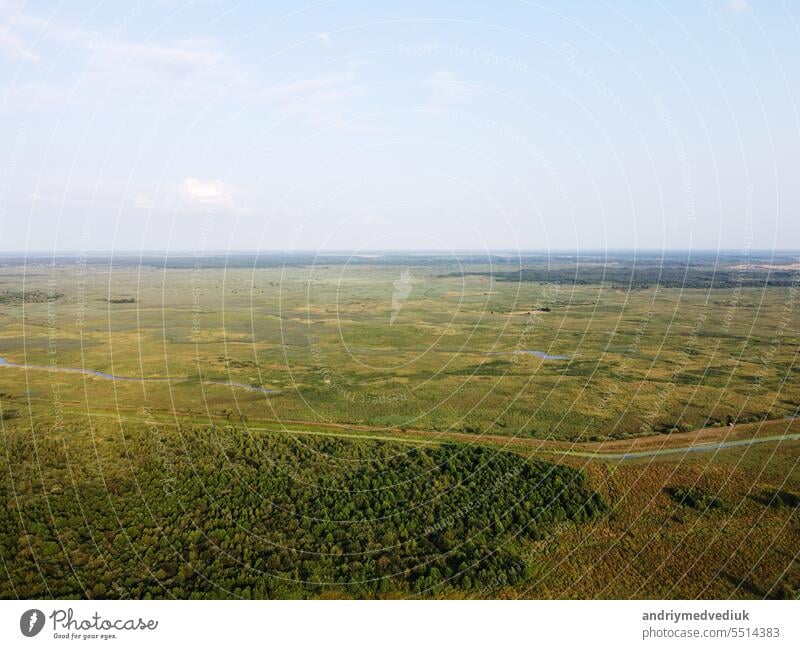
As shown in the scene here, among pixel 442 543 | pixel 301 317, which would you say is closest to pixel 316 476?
pixel 442 543

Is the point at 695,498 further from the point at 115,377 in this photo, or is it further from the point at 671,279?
the point at 671,279

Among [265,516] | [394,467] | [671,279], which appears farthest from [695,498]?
[671,279]

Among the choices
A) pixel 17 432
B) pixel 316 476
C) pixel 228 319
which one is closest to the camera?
pixel 316 476

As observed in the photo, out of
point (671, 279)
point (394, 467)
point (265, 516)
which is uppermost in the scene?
point (671, 279)

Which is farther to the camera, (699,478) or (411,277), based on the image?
(411,277)

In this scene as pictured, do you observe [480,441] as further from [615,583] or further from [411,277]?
[411,277]

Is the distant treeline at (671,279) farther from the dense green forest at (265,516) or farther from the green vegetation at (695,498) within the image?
the dense green forest at (265,516)
